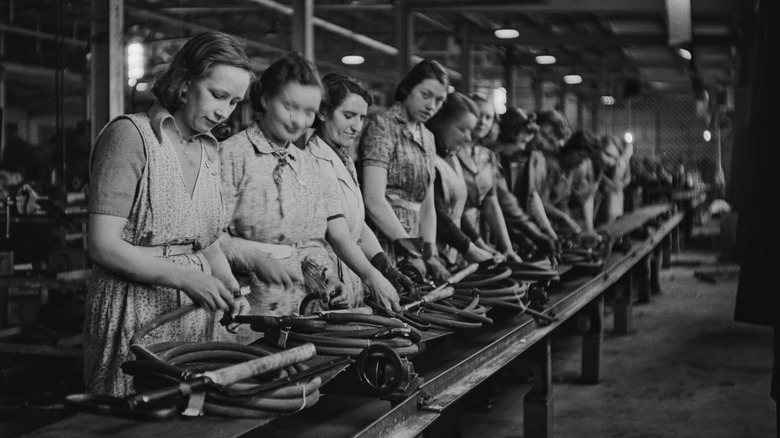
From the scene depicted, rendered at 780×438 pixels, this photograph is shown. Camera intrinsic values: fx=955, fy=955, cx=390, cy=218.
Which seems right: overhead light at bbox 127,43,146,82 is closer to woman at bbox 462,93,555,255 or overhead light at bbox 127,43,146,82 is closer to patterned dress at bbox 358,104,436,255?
woman at bbox 462,93,555,255

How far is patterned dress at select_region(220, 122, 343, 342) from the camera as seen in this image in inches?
112

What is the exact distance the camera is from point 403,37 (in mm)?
8195

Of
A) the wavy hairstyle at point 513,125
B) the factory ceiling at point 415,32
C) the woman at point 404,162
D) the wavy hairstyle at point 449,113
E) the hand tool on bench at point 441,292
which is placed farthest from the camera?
the factory ceiling at point 415,32

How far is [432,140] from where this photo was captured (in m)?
4.22

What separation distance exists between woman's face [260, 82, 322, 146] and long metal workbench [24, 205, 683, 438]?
0.81m

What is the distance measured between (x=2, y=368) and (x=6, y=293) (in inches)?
37.7

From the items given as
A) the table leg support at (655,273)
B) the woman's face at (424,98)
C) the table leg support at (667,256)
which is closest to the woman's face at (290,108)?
the woman's face at (424,98)

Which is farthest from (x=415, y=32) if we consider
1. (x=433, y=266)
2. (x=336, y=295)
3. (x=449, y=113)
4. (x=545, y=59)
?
(x=336, y=295)

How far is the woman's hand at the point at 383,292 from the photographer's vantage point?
9.66 ft

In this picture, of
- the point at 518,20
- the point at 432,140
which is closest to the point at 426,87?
the point at 432,140

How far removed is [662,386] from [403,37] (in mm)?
3765

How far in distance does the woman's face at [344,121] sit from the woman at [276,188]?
454 millimetres

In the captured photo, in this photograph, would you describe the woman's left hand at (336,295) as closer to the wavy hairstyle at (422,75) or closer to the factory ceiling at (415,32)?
the wavy hairstyle at (422,75)

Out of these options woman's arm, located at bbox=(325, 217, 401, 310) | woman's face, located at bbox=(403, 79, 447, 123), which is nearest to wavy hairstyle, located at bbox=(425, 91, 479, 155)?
woman's face, located at bbox=(403, 79, 447, 123)
